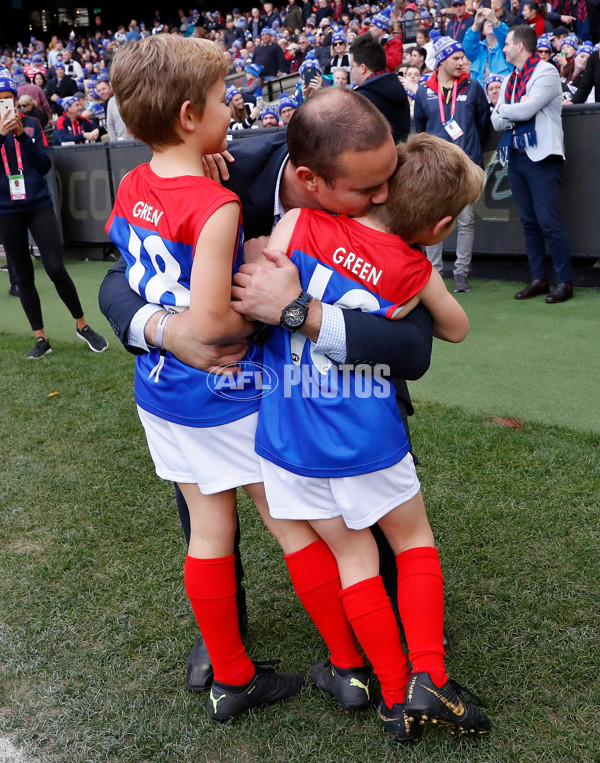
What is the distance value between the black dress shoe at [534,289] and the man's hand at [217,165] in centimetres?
478

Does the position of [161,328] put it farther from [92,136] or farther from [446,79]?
[92,136]

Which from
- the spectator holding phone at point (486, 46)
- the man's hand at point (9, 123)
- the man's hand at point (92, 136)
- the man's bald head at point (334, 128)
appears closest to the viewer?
the man's bald head at point (334, 128)

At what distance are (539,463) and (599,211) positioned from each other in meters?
3.64

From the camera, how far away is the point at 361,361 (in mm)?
1724

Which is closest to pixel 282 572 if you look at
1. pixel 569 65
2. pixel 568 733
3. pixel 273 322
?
pixel 568 733

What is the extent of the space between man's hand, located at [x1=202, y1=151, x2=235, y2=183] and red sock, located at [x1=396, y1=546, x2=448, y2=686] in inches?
41.8

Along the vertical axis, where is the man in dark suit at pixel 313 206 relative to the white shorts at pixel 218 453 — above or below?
above

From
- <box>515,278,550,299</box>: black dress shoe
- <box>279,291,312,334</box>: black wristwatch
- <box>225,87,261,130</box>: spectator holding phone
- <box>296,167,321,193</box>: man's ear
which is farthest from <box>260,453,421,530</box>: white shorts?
<box>225,87,261,130</box>: spectator holding phone

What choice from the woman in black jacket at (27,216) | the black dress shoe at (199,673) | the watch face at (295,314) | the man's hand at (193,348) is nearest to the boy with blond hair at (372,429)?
the watch face at (295,314)

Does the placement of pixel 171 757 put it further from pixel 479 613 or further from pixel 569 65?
pixel 569 65

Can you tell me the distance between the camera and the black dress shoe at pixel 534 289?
6277 millimetres

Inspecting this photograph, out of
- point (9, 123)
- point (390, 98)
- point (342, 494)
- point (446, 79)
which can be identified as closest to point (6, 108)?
point (9, 123)

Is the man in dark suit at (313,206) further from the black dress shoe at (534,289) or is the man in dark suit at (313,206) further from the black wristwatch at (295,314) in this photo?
the black dress shoe at (534,289)

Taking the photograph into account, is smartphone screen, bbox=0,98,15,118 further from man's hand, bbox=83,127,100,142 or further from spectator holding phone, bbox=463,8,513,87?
man's hand, bbox=83,127,100,142
